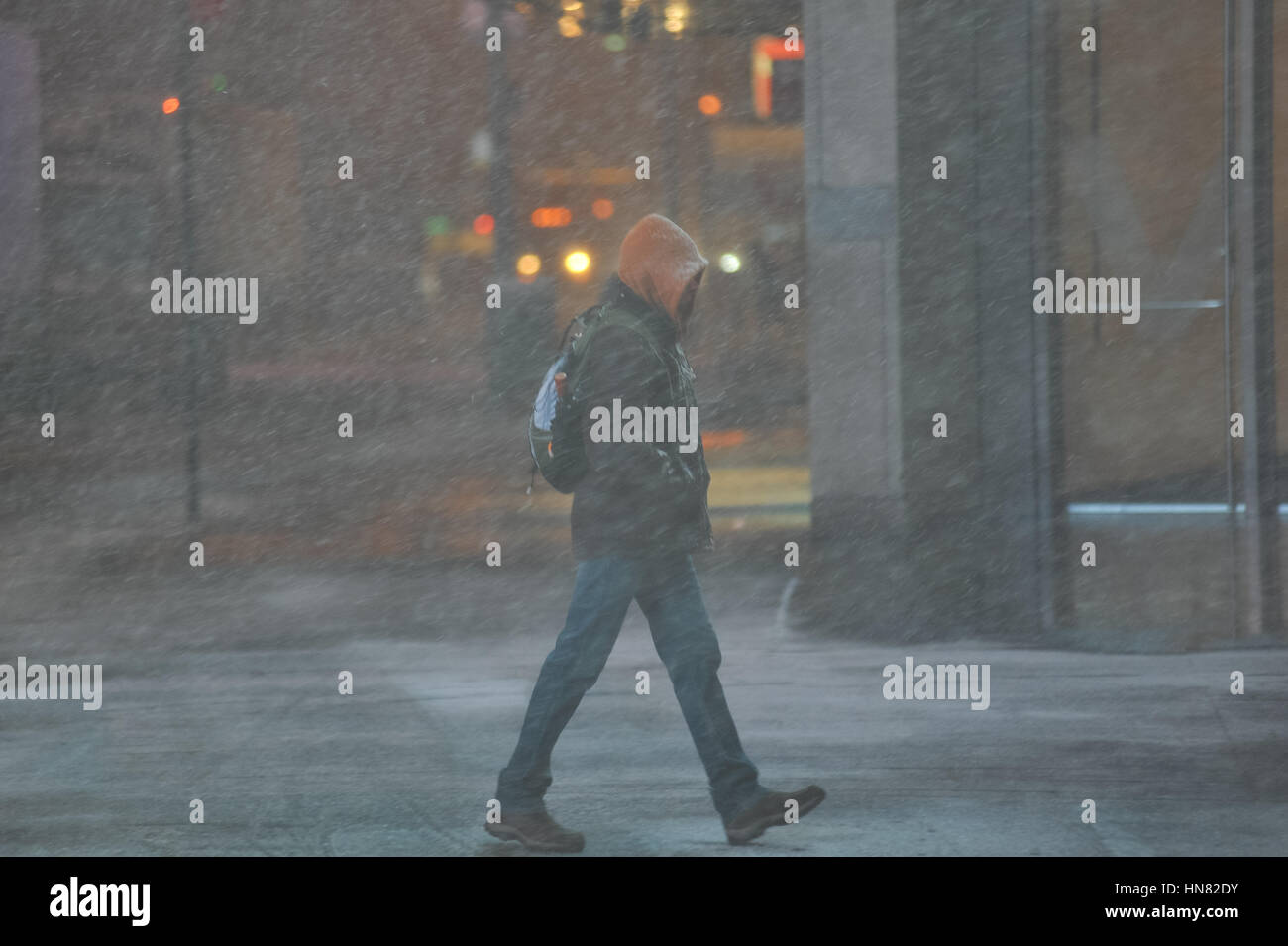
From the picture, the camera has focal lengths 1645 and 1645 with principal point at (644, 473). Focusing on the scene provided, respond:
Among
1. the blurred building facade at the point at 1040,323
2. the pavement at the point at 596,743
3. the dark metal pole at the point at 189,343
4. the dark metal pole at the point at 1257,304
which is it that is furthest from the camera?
the dark metal pole at the point at 189,343

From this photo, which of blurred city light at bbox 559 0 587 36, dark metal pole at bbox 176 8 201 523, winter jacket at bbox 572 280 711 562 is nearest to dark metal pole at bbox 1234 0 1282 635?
winter jacket at bbox 572 280 711 562

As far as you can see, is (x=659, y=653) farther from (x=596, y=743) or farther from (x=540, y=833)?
(x=596, y=743)

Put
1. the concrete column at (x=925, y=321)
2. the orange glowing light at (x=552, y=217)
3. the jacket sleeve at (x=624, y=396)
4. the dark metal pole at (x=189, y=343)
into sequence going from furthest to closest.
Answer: the orange glowing light at (x=552, y=217), the dark metal pole at (x=189, y=343), the concrete column at (x=925, y=321), the jacket sleeve at (x=624, y=396)

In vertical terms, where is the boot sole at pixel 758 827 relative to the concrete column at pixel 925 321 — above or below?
below

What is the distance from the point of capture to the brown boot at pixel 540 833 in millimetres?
5262

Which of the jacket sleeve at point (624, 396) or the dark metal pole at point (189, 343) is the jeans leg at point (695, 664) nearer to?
the jacket sleeve at point (624, 396)

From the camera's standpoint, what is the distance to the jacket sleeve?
5.12 m

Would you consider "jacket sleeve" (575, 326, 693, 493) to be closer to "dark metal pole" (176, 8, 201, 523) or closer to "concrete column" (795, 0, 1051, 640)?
"concrete column" (795, 0, 1051, 640)

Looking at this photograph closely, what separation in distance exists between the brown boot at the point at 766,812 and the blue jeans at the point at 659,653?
0.03 metres

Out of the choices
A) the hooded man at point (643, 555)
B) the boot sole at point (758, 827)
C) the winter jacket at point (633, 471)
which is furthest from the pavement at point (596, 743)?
the winter jacket at point (633, 471)

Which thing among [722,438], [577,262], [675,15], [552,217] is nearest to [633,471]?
[722,438]

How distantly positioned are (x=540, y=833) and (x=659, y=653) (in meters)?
0.70

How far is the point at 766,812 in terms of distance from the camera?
5.34 meters

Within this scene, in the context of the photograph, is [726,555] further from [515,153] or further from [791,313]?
[515,153]
